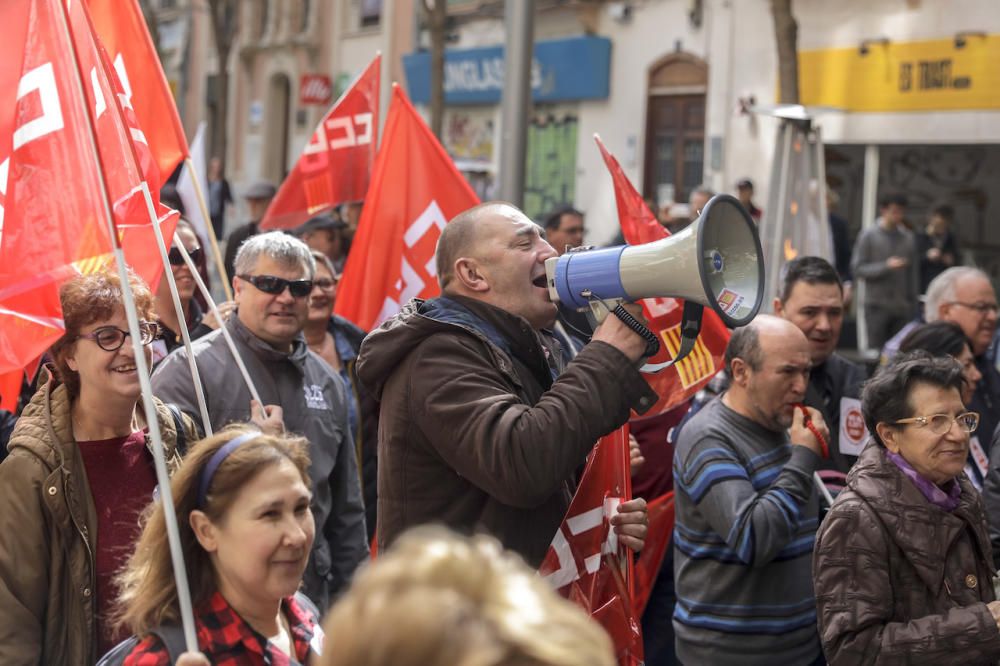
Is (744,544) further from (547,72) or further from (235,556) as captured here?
(547,72)

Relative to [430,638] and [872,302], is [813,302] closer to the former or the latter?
[430,638]

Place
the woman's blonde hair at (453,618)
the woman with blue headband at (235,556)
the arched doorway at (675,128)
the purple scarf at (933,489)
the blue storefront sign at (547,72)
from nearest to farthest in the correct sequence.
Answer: the woman's blonde hair at (453,618) < the woman with blue headband at (235,556) < the purple scarf at (933,489) < the arched doorway at (675,128) < the blue storefront sign at (547,72)

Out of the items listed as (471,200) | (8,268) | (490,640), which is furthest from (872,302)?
(490,640)

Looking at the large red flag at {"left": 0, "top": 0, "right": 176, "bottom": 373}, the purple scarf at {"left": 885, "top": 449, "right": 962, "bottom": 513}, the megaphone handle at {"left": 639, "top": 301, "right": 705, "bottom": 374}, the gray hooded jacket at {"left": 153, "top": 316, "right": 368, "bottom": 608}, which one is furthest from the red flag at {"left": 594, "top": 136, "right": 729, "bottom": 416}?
the large red flag at {"left": 0, "top": 0, "right": 176, "bottom": 373}

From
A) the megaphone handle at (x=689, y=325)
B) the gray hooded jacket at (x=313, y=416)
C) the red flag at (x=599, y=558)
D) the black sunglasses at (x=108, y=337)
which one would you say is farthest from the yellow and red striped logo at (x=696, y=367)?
the black sunglasses at (x=108, y=337)

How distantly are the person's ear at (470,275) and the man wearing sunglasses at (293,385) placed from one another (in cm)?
162

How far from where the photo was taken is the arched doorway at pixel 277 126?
30172mm

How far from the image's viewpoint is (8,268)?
3.19m

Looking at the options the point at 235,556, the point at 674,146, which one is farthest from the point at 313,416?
the point at 674,146

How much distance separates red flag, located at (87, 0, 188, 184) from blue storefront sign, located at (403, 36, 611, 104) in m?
15.4

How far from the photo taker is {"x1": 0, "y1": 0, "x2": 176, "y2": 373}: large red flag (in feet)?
10.3

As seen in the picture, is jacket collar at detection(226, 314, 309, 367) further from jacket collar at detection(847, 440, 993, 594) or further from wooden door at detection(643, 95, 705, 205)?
wooden door at detection(643, 95, 705, 205)

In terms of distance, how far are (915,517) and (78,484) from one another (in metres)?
2.01

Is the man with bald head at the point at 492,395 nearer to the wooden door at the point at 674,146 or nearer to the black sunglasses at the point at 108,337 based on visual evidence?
the black sunglasses at the point at 108,337
